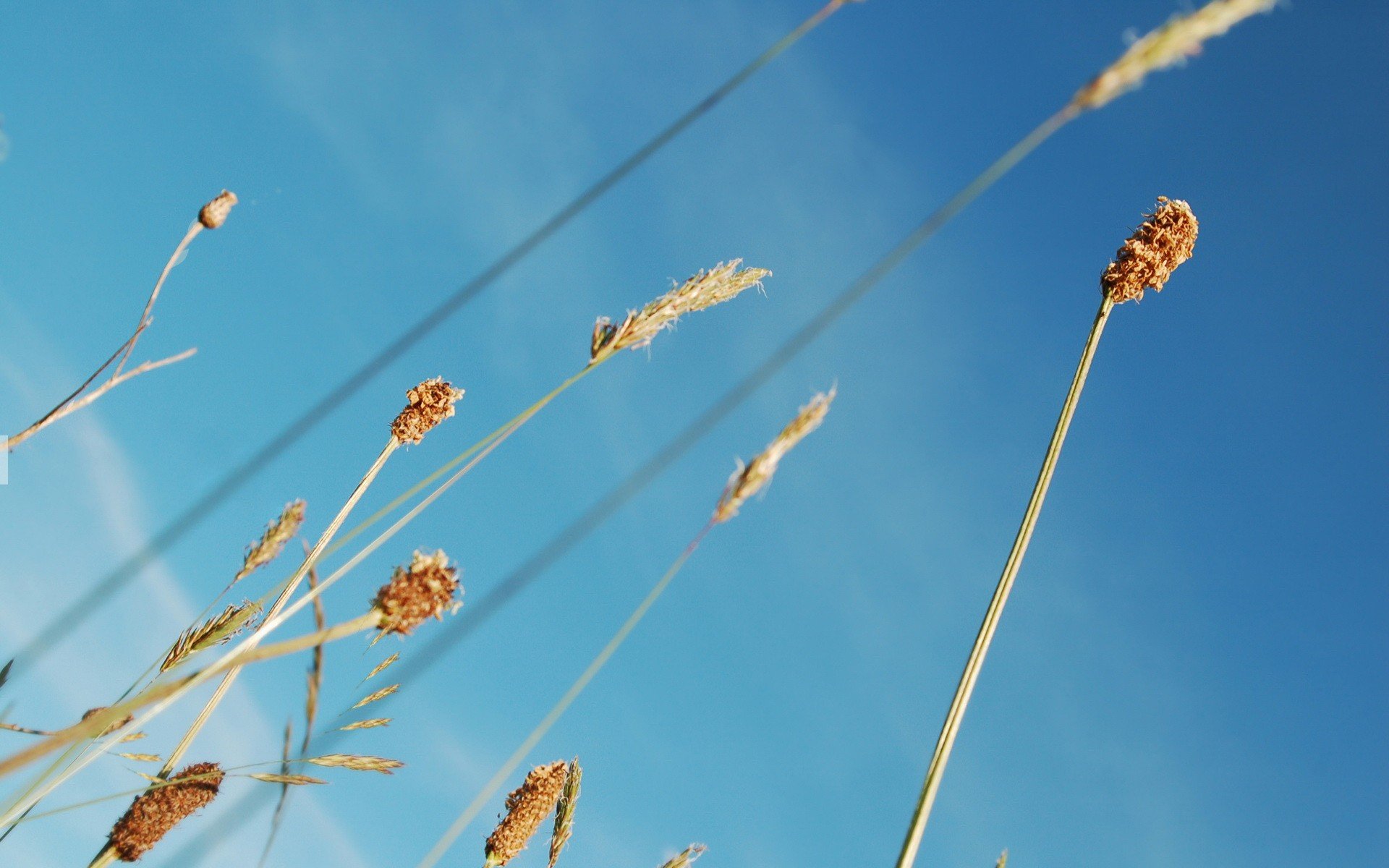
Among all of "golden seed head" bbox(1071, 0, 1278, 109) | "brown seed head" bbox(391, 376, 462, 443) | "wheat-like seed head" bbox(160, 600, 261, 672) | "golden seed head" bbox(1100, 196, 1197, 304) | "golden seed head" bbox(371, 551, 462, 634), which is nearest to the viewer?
"golden seed head" bbox(1071, 0, 1278, 109)

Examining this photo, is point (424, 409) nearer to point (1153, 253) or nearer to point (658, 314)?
point (658, 314)

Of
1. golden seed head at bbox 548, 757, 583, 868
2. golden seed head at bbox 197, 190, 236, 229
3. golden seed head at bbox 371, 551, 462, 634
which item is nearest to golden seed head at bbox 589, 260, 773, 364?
golden seed head at bbox 371, 551, 462, 634

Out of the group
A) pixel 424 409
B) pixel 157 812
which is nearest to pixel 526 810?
pixel 157 812

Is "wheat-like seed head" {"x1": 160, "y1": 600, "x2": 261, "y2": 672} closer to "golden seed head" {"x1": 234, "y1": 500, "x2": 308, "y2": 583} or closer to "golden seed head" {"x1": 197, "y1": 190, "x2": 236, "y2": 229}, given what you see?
"golden seed head" {"x1": 234, "y1": 500, "x2": 308, "y2": 583}

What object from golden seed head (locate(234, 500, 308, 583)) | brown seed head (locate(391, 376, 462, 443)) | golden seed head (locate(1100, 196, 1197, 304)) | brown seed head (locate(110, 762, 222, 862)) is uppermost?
golden seed head (locate(1100, 196, 1197, 304))

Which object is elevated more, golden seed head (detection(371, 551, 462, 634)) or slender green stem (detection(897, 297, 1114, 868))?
slender green stem (detection(897, 297, 1114, 868))

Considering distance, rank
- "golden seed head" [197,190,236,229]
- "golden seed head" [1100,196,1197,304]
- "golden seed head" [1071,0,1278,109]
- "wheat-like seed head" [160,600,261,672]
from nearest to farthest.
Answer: "golden seed head" [1071,0,1278,109] → "wheat-like seed head" [160,600,261,672] → "golden seed head" [197,190,236,229] → "golden seed head" [1100,196,1197,304]

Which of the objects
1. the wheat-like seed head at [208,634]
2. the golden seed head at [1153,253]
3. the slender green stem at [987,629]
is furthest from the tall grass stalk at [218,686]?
the golden seed head at [1153,253]
